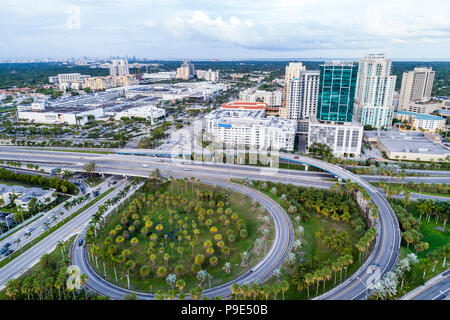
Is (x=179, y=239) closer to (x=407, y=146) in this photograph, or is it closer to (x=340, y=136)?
(x=340, y=136)

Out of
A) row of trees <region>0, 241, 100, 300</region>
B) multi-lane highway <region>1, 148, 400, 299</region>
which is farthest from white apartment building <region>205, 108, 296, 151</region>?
row of trees <region>0, 241, 100, 300</region>

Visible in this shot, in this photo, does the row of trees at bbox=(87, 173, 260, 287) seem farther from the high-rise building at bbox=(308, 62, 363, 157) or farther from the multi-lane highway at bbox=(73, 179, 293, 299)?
the high-rise building at bbox=(308, 62, 363, 157)

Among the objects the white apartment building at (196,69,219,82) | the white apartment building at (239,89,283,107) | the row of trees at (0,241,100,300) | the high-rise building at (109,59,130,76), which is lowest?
the row of trees at (0,241,100,300)

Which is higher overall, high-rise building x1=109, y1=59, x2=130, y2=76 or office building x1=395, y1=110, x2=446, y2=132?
high-rise building x1=109, y1=59, x2=130, y2=76

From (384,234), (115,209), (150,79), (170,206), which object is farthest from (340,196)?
(150,79)

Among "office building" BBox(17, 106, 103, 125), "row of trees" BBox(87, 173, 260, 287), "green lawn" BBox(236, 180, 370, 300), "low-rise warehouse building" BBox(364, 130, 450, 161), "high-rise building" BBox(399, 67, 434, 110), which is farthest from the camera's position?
"high-rise building" BBox(399, 67, 434, 110)

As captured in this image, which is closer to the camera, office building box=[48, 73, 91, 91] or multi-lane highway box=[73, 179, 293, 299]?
multi-lane highway box=[73, 179, 293, 299]

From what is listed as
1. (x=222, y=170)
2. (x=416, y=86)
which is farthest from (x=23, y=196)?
(x=416, y=86)
